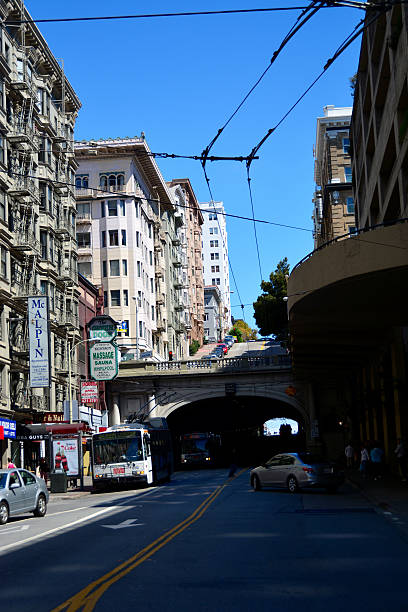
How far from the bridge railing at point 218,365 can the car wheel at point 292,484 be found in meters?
38.3

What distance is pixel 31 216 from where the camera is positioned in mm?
49625

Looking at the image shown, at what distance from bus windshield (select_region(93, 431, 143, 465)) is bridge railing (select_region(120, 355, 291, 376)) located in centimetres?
2974

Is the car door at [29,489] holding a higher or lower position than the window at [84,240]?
lower

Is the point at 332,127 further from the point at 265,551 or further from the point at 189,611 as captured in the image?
the point at 189,611

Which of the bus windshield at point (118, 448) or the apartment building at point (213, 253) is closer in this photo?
the bus windshield at point (118, 448)

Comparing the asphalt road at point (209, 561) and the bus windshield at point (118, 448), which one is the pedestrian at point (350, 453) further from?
the asphalt road at point (209, 561)

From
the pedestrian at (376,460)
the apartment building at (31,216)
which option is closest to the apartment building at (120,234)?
the apartment building at (31,216)

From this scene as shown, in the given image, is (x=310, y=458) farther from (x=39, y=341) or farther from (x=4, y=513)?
(x=39, y=341)

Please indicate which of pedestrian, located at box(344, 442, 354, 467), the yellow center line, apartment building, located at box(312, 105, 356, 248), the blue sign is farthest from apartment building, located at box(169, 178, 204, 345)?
the yellow center line

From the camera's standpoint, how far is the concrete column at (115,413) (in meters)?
68.1

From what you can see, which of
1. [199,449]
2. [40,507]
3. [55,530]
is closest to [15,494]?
[40,507]

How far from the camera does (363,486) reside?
3159 cm

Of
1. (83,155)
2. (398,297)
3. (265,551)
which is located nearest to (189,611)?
(265,551)

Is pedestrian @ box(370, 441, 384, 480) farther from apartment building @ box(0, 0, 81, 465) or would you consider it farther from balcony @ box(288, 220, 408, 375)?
apartment building @ box(0, 0, 81, 465)
